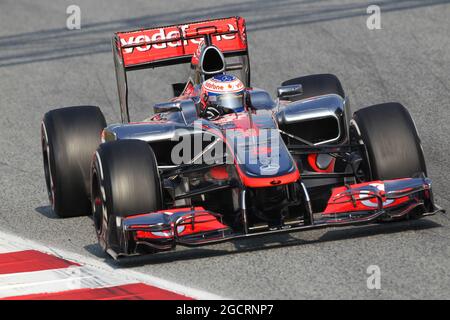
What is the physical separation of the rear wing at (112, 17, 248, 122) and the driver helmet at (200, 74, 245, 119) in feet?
5.35

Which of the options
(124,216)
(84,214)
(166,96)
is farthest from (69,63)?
(124,216)

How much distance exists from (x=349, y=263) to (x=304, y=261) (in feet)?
1.10

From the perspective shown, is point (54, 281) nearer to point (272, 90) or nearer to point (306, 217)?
point (306, 217)

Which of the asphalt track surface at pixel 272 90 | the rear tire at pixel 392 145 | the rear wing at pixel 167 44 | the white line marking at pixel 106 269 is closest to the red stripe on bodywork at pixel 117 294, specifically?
the white line marking at pixel 106 269

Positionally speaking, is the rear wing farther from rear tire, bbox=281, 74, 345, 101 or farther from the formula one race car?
rear tire, bbox=281, 74, 345, 101

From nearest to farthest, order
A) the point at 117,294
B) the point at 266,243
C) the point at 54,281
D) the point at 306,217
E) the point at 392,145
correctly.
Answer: the point at 117,294, the point at 54,281, the point at 306,217, the point at 266,243, the point at 392,145

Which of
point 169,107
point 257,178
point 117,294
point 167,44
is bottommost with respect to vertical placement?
point 117,294

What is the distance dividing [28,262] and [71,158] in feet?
5.14

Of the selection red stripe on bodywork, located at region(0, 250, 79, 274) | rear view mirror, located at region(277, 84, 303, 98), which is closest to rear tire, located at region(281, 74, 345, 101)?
rear view mirror, located at region(277, 84, 303, 98)

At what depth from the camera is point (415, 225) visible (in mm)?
9188

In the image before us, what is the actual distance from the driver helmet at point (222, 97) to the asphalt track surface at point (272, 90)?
4.72ft

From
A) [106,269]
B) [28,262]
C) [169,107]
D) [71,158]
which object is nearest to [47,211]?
[71,158]

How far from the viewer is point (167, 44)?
470 inches

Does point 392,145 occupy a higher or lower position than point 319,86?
lower
